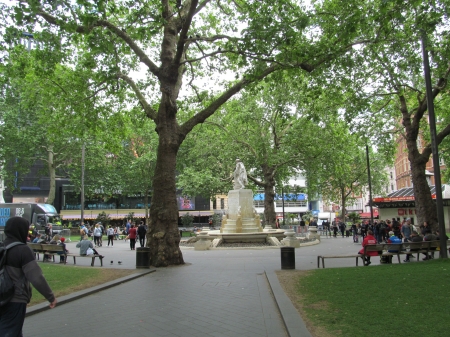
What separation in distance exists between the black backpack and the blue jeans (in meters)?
0.08

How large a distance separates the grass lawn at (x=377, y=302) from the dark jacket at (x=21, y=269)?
11.3 feet

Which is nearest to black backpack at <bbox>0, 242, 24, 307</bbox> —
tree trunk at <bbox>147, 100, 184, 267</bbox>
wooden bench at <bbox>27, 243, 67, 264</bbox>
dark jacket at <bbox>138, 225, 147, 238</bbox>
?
tree trunk at <bbox>147, 100, 184, 267</bbox>

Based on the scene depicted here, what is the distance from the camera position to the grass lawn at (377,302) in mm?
4996

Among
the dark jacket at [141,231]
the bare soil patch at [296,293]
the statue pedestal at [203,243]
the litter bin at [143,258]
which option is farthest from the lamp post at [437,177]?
the dark jacket at [141,231]

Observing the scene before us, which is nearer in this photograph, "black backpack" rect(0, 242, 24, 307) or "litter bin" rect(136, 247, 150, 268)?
"black backpack" rect(0, 242, 24, 307)

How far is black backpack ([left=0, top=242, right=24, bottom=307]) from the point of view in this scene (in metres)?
3.56

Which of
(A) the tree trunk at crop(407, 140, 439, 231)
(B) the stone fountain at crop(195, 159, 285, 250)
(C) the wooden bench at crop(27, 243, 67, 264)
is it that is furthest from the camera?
(B) the stone fountain at crop(195, 159, 285, 250)

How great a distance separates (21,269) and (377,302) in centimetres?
538

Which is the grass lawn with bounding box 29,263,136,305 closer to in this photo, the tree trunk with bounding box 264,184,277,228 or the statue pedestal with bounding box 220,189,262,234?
the statue pedestal with bounding box 220,189,262,234

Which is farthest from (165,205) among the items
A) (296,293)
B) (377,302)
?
(377,302)

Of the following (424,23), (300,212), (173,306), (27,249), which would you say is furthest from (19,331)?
(300,212)

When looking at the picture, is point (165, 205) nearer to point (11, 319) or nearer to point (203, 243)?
point (203, 243)

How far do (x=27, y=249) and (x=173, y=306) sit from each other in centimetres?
374

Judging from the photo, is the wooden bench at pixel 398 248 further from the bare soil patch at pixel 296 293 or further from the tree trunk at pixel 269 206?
the tree trunk at pixel 269 206
